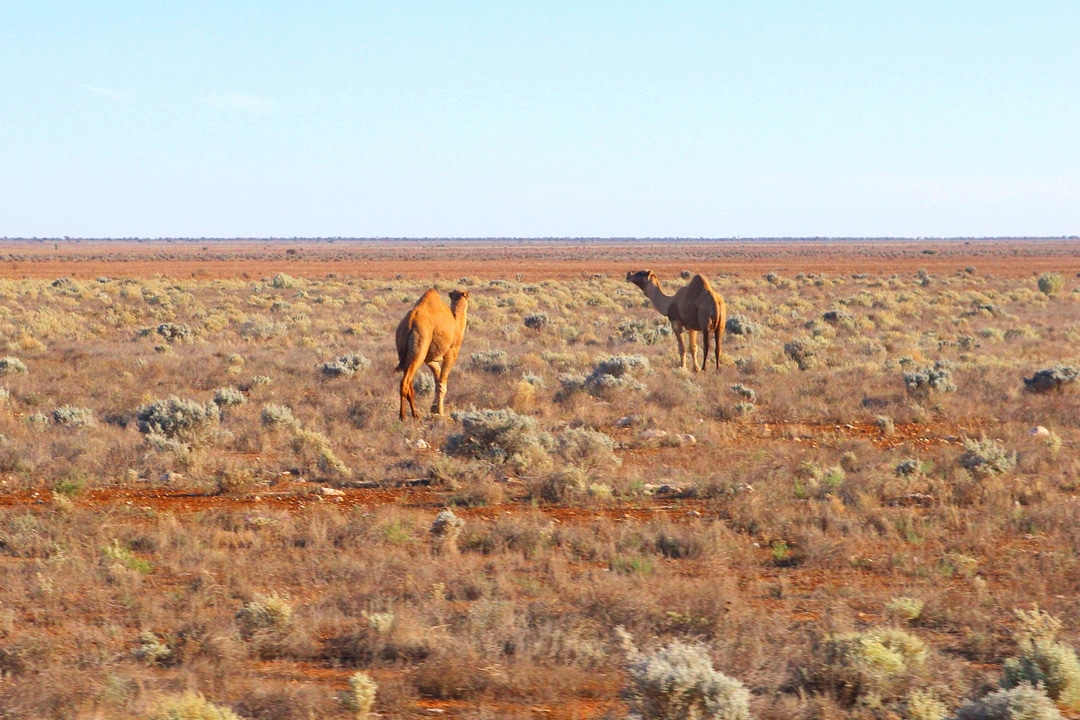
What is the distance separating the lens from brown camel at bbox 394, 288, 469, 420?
43.8ft

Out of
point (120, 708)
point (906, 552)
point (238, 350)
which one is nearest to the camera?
point (120, 708)

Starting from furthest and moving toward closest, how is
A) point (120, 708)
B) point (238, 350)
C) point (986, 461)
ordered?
point (238, 350) < point (986, 461) < point (120, 708)

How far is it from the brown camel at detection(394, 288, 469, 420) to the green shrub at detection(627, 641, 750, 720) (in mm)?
8725

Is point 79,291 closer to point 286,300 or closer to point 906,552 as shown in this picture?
point 286,300

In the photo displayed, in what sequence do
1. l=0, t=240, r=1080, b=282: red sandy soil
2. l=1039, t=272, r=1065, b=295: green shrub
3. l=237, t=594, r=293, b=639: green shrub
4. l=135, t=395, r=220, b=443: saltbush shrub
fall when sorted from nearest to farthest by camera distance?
l=237, t=594, r=293, b=639: green shrub → l=135, t=395, r=220, b=443: saltbush shrub → l=1039, t=272, r=1065, b=295: green shrub → l=0, t=240, r=1080, b=282: red sandy soil

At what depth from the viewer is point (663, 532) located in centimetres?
816

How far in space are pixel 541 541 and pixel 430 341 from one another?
611cm

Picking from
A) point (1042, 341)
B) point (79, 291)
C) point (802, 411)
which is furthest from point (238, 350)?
point (79, 291)

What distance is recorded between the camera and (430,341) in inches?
539

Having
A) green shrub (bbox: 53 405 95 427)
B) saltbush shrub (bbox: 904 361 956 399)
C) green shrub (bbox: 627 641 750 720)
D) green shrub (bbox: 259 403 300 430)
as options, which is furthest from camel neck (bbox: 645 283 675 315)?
green shrub (bbox: 627 641 750 720)

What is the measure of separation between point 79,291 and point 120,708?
38321 mm

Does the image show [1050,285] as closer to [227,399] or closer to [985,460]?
[985,460]

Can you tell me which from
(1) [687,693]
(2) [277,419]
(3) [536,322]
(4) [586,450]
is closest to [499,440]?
(4) [586,450]

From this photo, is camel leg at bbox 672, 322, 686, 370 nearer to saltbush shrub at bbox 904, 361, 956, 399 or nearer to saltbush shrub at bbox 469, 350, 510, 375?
saltbush shrub at bbox 469, 350, 510, 375
